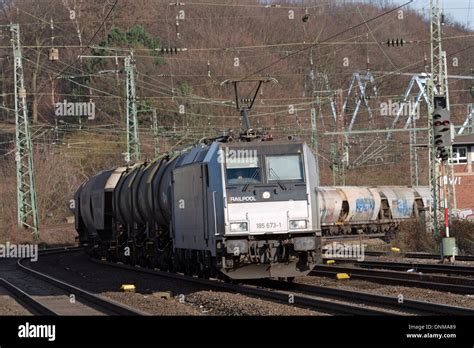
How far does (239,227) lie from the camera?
1752 cm

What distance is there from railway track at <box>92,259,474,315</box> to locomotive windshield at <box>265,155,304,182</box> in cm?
226

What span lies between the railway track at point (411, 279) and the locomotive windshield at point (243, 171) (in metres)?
3.89

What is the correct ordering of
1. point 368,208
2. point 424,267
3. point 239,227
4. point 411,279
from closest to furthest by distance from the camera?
point 239,227 < point 411,279 < point 424,267 < point 368,208

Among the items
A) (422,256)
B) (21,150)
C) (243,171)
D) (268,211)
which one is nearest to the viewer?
(268,211)

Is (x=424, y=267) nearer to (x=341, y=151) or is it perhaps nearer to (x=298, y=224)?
(x=298, y=224)

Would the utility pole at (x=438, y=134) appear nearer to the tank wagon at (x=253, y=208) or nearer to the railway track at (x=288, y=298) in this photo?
the tank wagon at (x=253, y=208)

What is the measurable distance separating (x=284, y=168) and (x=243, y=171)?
0.85 m

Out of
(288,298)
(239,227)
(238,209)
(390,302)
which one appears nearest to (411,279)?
(239,227)

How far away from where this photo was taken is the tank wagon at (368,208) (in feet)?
154

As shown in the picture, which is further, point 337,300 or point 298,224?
point 298,224
